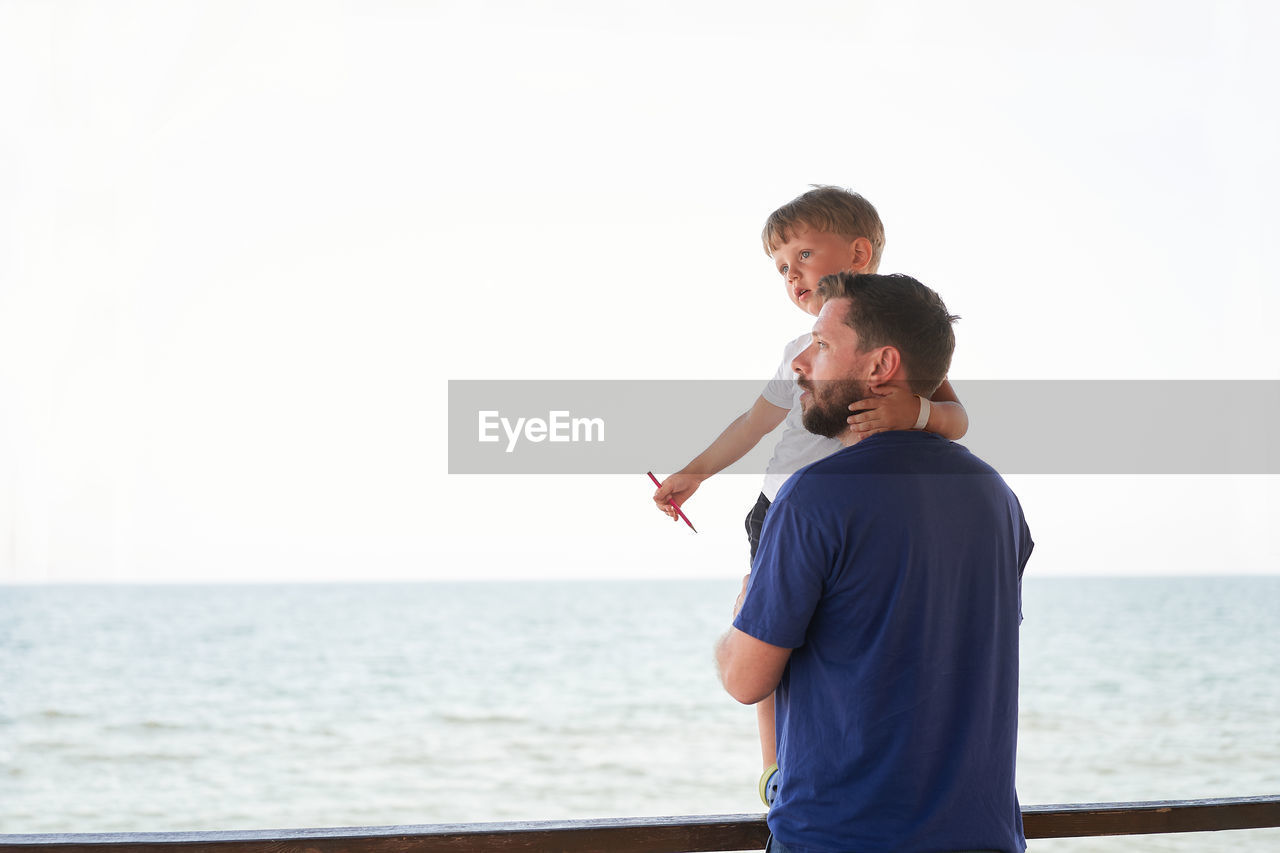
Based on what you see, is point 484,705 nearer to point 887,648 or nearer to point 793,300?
point 793,300

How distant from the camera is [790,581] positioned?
1074 millimetres

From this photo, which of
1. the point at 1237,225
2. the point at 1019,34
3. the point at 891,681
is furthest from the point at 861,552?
the point at 1237,225

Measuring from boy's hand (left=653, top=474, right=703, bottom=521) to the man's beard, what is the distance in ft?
1.35

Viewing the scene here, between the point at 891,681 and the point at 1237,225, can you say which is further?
the point at 1237,225

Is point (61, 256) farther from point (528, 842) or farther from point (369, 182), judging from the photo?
point (528, 842)

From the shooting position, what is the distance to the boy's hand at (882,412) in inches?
45.8

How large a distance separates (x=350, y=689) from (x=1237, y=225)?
18.7 meters

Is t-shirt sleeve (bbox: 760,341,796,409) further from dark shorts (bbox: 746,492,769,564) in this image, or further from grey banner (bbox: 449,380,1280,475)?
grey banner (bbox: 449,380,1280,475)

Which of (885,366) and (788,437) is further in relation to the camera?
(788,437)

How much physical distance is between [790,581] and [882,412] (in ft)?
0.74

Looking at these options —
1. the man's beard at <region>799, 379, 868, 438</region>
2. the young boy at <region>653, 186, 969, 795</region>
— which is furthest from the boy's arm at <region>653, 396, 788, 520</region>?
the man's beard at <region>799, 379, 868, 438</region>

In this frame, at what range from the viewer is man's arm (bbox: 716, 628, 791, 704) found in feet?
3.59

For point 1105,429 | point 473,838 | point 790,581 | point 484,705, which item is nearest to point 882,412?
point 790,581

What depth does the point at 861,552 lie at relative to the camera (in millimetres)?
1073
